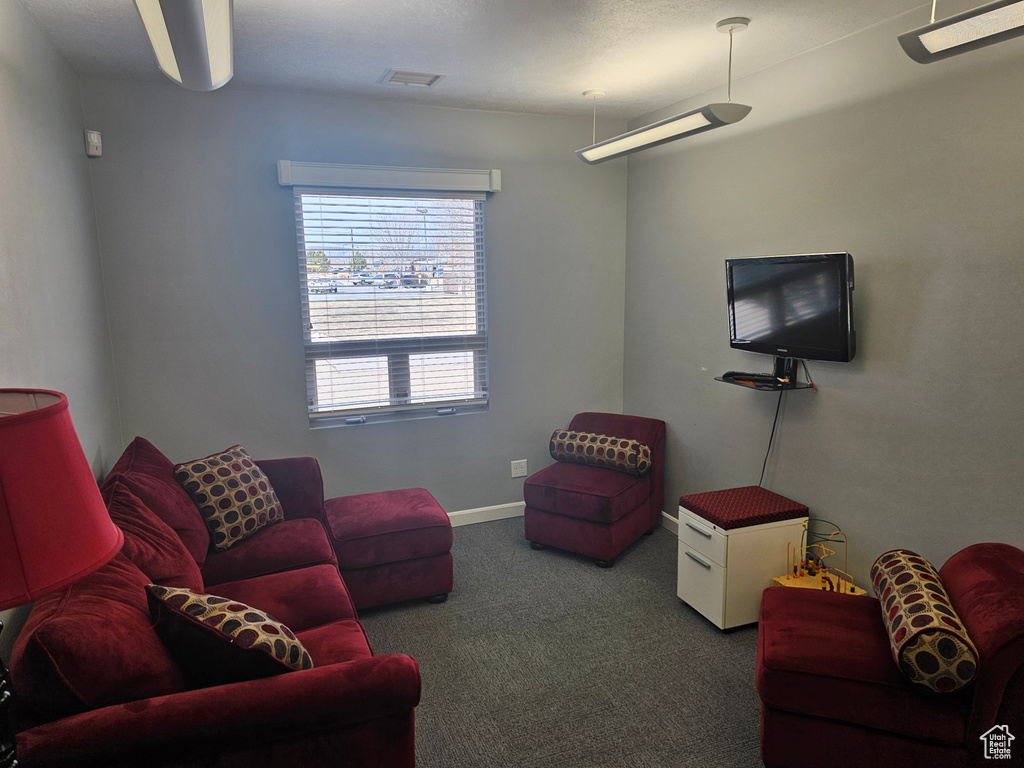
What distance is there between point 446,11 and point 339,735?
2.44 m

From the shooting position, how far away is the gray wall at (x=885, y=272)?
2.23 m

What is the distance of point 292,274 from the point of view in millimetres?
3576

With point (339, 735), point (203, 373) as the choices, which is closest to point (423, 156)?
point (203, 373)

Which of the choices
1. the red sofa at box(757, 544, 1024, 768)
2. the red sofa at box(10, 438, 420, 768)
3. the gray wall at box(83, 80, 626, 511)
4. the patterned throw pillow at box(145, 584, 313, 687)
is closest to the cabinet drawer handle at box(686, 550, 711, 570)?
the red sofa at box(757, 544, 1024, 768)

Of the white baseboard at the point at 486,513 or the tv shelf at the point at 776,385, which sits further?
the white baseboard at the point at 486,513

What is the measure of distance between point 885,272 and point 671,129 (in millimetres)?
1133

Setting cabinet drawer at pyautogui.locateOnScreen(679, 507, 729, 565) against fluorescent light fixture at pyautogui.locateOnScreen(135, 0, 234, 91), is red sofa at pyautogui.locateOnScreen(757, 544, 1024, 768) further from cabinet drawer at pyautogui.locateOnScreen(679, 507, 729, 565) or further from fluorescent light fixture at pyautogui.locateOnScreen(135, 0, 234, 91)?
fluorescent light fixture at pyautogui.locateOnScreen(135, 0, 234, 91)

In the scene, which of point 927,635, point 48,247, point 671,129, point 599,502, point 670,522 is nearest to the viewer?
point 927,635

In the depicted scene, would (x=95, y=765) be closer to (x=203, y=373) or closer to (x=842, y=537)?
(x=203, y=373)

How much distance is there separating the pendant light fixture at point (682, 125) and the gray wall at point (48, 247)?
243 cm

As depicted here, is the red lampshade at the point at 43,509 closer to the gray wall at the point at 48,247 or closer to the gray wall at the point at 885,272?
the gray wall at the point at 48,247

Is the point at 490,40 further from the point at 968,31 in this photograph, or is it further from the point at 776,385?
the point at 776,385
